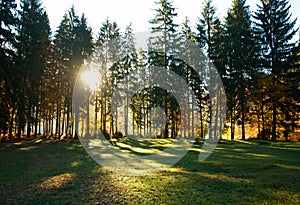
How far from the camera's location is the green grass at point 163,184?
6992 millimetres

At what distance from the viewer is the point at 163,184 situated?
28.1 feet

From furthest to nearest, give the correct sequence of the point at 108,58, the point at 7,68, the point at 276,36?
the point at 108,58 → the point at 276,36 → the point at 7,68

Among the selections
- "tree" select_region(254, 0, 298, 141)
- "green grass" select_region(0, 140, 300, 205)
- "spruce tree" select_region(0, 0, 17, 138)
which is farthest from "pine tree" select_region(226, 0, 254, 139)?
"spruce tree" select_region(0, 0, 17, 138)

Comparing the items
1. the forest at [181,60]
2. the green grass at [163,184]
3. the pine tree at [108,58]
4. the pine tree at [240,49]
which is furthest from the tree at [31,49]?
the pine tree at [240,49]

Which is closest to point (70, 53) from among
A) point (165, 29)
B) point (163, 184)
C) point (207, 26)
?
point (165, 29)

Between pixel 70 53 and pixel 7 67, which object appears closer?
pixel 7 67

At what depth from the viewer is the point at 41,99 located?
2836 centimetres

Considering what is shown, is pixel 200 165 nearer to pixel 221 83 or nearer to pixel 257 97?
pixel 257 97

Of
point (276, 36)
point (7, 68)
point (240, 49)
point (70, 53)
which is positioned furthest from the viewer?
point (70, 53)

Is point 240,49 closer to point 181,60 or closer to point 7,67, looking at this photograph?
point 181,60

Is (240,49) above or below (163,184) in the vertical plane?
above

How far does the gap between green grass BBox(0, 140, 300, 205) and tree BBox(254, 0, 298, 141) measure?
16266mm

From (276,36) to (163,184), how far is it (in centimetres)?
2414

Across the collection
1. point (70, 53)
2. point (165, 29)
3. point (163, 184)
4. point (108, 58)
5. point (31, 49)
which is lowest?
point (163, 184)
